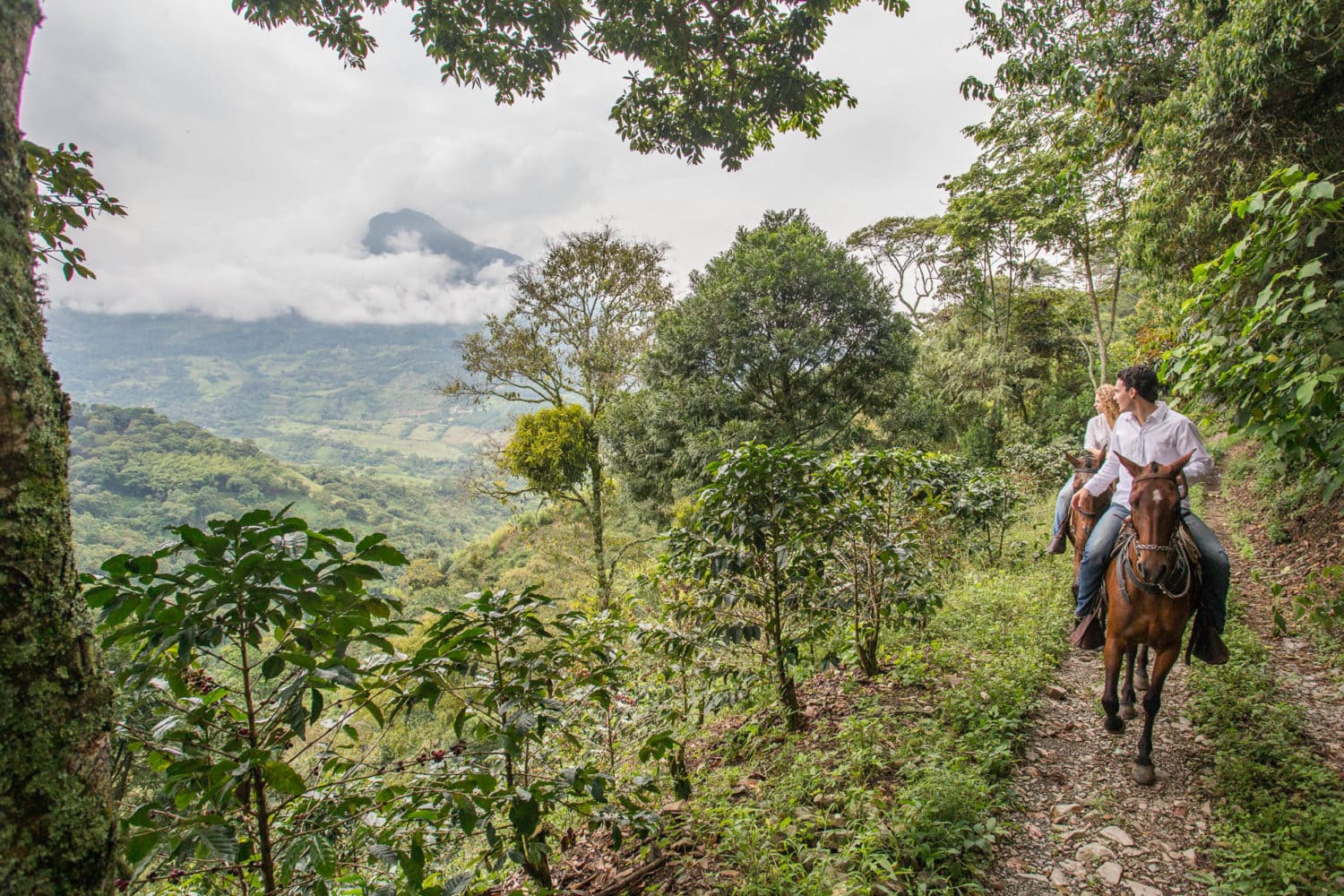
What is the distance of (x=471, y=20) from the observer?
12.4 feet

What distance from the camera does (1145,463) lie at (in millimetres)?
4082

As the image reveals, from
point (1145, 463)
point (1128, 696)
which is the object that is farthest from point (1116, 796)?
point (1145, 463)

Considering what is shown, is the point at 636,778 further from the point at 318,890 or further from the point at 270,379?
the point at 270,379

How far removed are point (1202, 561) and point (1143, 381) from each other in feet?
4.35

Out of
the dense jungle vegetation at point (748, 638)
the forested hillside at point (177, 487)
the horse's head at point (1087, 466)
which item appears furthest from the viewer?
the forested hillside at point (177, 487)

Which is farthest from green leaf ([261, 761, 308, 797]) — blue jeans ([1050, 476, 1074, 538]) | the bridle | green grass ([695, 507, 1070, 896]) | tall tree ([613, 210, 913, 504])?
tall tree ([613, 210, 913, 504])

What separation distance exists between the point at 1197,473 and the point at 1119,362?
22.7 meters

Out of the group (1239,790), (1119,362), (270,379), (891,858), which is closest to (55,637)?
(891,858)

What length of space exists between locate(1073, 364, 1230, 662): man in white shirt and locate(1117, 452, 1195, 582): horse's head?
25 centimetres

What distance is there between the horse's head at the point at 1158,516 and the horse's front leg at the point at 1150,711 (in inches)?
21.8

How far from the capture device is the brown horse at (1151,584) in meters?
3.45

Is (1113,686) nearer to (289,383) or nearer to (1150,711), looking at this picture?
(1150,711)

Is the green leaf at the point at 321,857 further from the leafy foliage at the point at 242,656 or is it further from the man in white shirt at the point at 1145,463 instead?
the man in white shirt at the point at 1145,463

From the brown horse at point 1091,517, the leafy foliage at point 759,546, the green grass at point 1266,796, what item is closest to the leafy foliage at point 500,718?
the leafy foliage at point 759,546
